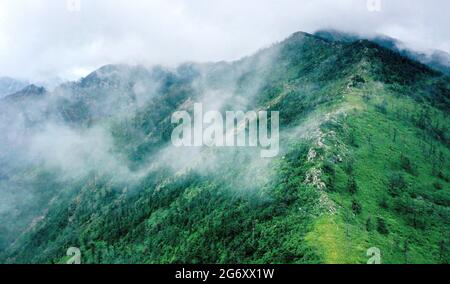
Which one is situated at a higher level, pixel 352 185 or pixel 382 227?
pixel 352 185

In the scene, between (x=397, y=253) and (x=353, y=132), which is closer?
(x=397, y=253)

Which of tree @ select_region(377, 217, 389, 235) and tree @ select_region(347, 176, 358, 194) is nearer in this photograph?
tree @ select_region(377, 217, 389, 235)

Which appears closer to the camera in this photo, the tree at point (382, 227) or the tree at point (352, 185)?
the tree at point (382, 227)

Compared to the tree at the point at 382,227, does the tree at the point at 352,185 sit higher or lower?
A: higher

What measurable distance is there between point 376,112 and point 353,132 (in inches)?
1104

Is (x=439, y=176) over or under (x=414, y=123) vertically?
under

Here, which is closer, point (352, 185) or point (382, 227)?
point (382, 227)

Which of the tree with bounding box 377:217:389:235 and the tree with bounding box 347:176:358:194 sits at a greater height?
the tree with bounding box 347:176:358:194
